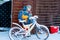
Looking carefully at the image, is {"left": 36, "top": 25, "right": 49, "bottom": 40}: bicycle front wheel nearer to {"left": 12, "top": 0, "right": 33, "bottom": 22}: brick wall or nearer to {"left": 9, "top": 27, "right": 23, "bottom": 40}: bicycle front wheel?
{"left": 9, "top": 27, "right": 23, "bottom": 40}: bicycle front wheel

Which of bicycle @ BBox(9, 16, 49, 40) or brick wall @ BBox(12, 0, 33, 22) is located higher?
brick wall @ BBox(12, 0, 33, 22)

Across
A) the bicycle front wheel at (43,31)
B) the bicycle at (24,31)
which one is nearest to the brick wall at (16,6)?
the bicycle at (24,31)

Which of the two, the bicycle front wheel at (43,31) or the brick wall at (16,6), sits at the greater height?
the brick wall at (16,6)

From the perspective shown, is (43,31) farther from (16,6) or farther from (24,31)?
(16,6)

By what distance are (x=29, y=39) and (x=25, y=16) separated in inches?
48.0

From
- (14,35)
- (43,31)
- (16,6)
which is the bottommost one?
(14,35)

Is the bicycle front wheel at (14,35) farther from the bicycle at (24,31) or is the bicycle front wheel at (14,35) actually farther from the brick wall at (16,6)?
the brick wall at (16,6)

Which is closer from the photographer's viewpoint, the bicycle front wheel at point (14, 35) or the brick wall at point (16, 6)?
the bicycle front wheel at point (14, 35)

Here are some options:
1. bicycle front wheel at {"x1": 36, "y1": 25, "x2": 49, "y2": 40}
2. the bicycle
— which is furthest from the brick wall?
bicycle front wheel at {"x1": 36, "y1": 25, "x2": 49, "y2": 40}

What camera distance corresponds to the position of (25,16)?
38.8 feet

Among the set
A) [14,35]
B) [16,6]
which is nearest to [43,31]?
[14,35]

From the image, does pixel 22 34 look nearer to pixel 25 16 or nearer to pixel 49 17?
pixel 25 16

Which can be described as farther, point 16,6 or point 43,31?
point 16,6

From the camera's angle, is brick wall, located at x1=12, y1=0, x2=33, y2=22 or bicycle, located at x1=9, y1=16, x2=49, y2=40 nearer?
bicycle, located at x1=9, y1=16, x2=49, y2=40
